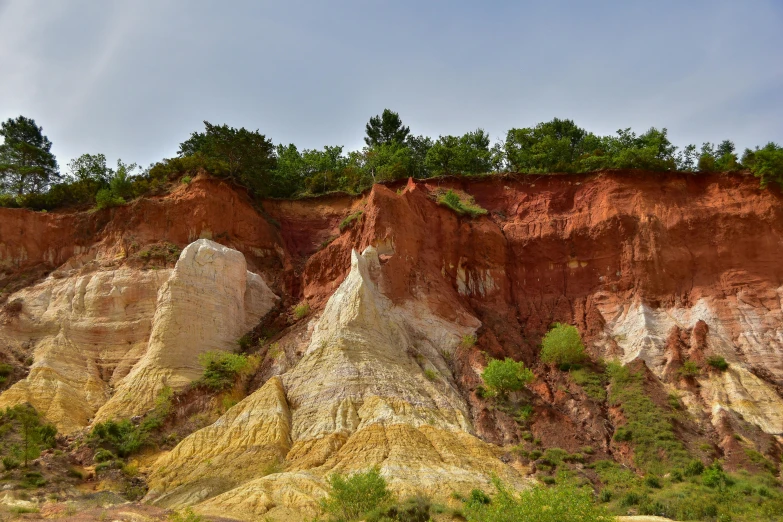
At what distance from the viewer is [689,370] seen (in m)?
33.6

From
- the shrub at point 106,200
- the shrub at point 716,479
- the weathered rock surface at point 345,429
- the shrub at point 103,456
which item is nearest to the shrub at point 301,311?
the weathered rock surface at point 345,429

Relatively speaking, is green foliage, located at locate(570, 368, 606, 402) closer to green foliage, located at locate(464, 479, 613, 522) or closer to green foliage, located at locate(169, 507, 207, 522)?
green foliage, located at locate(464, 479, 613, 522)

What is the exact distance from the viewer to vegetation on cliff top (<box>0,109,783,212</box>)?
150ft

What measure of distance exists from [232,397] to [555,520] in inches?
704

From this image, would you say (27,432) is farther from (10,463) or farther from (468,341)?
(468,341)

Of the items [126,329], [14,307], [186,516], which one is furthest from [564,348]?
[14,307]

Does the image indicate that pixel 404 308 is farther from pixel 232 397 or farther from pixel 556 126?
pixel 556 126

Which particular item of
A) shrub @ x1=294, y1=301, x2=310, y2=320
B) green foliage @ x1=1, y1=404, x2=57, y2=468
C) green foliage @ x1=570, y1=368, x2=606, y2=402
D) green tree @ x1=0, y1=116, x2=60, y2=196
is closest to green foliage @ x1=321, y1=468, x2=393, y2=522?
green foliage @ x1=1, y1=404, x2=57, y2=468

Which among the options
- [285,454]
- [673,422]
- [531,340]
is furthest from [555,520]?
[531,340]

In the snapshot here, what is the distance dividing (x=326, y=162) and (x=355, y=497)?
38592 millimetres

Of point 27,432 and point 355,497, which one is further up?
point 27,432

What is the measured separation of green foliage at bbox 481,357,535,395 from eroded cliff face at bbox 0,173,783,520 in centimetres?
94

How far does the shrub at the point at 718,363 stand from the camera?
33.5m

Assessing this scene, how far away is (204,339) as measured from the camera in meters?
35.7
